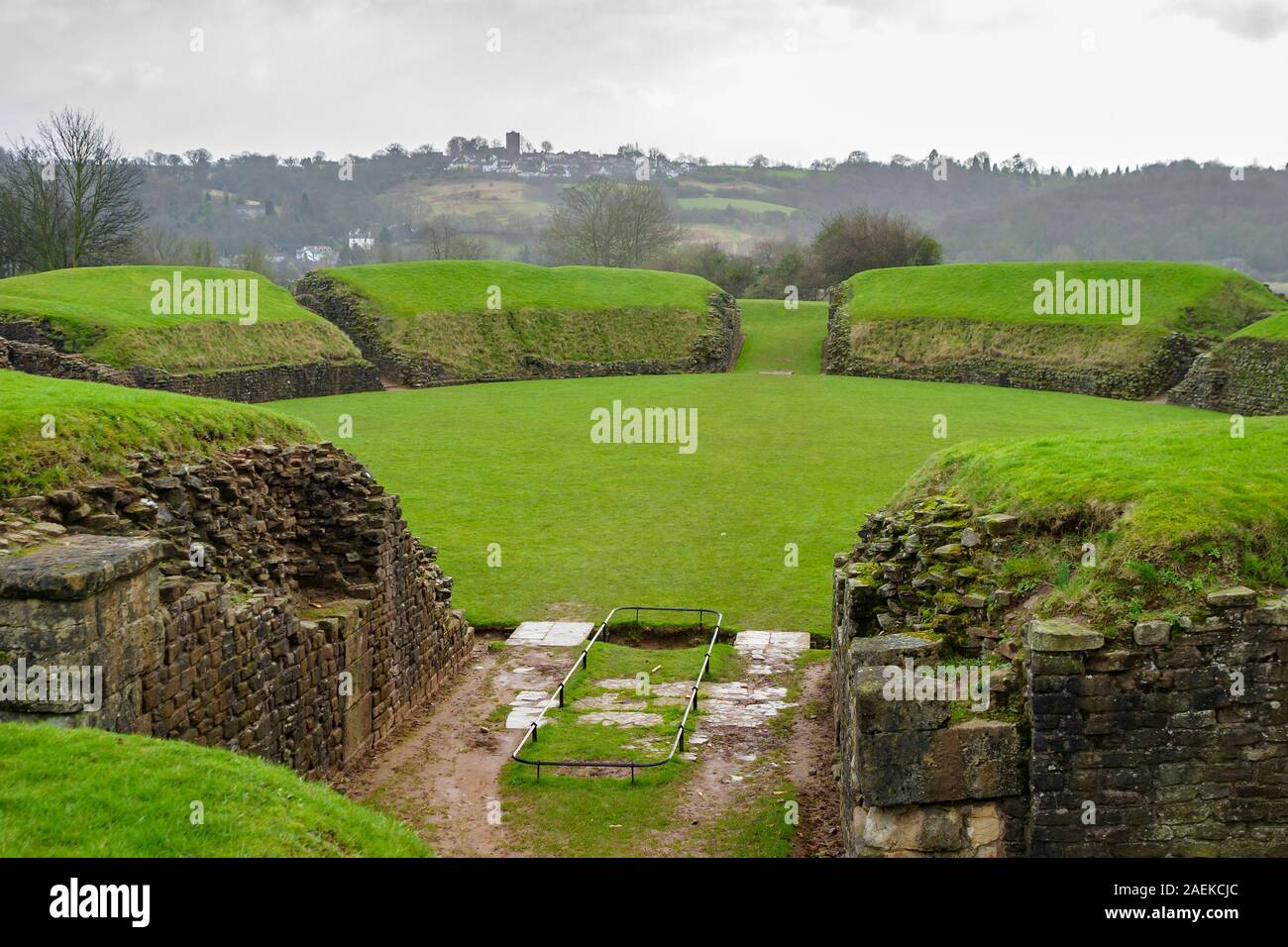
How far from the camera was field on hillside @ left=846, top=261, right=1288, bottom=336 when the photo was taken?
161 ft

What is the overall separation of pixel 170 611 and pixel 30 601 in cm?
120

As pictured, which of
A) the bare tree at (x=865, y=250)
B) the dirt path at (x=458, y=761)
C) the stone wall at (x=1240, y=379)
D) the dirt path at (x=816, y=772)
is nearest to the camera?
the dirt path at (x=816, y=772)

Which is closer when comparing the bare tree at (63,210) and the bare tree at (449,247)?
the bare tree at (63,210)

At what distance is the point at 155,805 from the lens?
6.55 m

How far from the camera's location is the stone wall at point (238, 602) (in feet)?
26.5

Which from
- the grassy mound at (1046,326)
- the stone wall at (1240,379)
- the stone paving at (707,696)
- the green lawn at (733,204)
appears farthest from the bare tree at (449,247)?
the stone paving at (707,696)

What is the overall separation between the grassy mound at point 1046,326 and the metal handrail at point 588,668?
3442 centimetres

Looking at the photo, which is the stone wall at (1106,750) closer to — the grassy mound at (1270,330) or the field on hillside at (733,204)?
the grassy mound at (1270,330)

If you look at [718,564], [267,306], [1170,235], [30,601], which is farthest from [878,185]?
[30,601]

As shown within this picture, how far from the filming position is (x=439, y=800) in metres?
11.0

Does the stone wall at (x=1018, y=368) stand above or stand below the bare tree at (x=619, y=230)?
below

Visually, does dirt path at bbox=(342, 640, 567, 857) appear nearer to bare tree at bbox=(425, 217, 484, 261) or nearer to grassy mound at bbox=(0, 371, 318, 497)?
grassy mound at bbox=(0, 371, 318, 497)

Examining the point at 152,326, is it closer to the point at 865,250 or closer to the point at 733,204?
the point at 865,250
